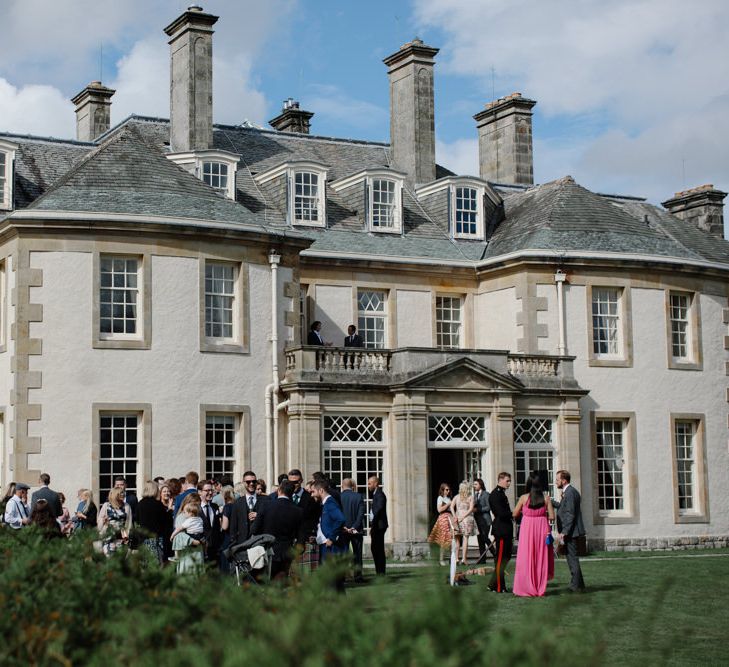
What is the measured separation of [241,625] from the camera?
18.1 ft

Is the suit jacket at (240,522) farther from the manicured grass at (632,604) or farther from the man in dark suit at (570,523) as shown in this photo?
the man in dark suit at (570,523)

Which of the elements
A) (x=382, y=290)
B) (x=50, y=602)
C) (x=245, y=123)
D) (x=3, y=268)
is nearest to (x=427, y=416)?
(x=382, y=290)

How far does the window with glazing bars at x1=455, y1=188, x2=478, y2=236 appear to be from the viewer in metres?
32.5

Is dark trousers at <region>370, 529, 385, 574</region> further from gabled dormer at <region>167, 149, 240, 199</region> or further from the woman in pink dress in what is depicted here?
gabled dormer at <region>167, 149, 240, 199</region>

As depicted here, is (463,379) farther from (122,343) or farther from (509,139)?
(509,139)

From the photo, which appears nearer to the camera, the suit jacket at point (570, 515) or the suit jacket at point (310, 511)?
the suit jacket at point (310, 511)

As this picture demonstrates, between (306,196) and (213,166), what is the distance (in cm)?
236

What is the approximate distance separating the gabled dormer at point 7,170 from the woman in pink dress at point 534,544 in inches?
595

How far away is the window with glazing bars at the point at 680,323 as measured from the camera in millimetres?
31477

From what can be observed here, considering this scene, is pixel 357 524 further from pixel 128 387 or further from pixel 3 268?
pixel 3 268

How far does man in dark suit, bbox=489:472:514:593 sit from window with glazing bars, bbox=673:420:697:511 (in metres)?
13.2

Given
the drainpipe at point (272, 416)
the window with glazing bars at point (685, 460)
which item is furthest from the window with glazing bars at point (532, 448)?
the drainpipe at point (272, 416)

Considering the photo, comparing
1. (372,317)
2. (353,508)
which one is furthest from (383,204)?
(353,508)

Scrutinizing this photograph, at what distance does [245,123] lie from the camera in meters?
37.8
